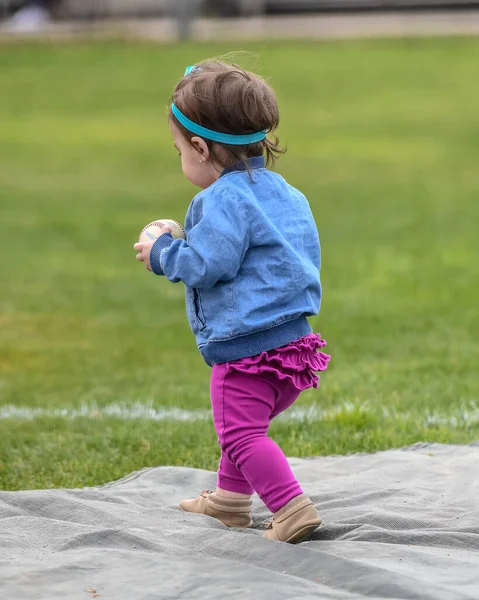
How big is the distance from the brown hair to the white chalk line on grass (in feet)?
7.03

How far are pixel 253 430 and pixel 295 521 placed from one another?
31cm

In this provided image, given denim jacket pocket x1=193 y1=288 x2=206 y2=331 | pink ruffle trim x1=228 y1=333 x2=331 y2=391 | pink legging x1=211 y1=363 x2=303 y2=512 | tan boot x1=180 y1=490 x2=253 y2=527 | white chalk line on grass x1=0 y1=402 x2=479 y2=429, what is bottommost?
white chalk line on grass x1=0 y1=402 x2=479 y2=429

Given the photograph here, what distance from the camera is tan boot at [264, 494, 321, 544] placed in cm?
396

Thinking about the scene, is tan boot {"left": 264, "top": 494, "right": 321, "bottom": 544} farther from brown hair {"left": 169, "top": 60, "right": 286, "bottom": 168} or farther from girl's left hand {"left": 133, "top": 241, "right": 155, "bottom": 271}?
brown hair {"left": 169, "top": 60, "right": 286, "bottom": 168}

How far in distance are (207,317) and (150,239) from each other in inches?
12.5

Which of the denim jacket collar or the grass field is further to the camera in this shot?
the grass field

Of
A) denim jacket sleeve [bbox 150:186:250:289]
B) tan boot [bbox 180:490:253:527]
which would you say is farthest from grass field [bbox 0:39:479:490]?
tan boot [bbox 180:490:253:527]

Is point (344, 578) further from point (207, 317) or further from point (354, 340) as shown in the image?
point (354, 340)

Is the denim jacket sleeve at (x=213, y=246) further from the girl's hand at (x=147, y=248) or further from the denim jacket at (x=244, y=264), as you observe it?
the girl's hand at (x=147, y=248)

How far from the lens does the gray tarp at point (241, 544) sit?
11.6 ft

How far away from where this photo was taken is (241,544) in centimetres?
390

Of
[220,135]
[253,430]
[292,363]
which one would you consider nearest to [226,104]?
[220,135]

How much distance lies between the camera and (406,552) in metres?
3.84

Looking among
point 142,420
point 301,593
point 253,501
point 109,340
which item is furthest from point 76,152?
point 301,593
